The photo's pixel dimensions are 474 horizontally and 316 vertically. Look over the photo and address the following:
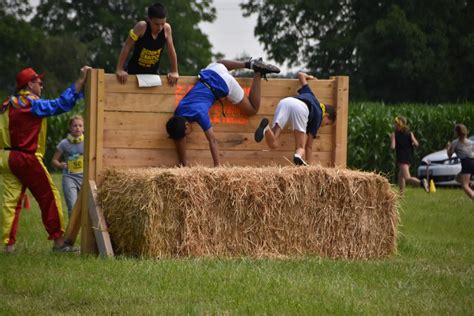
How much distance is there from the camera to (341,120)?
44.6 ft

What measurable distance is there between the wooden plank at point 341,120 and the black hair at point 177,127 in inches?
85.1

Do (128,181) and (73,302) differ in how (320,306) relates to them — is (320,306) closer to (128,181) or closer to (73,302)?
(73,302)

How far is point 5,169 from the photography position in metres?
12.2

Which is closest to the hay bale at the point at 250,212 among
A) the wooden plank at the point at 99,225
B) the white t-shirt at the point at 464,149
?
the wooden plank at the point at 99,225

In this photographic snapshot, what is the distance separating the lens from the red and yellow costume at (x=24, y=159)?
1209 centimetres

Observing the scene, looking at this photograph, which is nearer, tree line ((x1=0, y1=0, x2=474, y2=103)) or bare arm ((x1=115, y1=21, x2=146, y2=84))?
bare arm ((x1=115, y1=21, x2=146, y2=84))

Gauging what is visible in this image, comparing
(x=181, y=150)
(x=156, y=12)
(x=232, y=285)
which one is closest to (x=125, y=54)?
(x=156, y=12)

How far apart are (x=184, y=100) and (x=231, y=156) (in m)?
0.98

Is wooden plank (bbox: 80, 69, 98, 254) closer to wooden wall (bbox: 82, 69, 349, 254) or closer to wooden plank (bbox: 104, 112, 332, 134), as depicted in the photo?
wooden wall (bbox: 82, 69, 349, 254)

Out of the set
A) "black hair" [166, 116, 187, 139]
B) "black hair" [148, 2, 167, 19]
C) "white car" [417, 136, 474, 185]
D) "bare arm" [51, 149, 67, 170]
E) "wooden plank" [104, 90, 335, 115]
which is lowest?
"white car" [417, 136, 474, 185]

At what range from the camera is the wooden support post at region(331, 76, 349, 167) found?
13.5 meters

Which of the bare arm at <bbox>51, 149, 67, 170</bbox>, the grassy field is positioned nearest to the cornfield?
the bare arm at <bbox>51, 149, 67, 170</bbox>

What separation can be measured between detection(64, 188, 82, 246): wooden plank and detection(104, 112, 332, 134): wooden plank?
36.5 inches

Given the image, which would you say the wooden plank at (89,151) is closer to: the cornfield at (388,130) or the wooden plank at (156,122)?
the wooden plank at (156,122)
